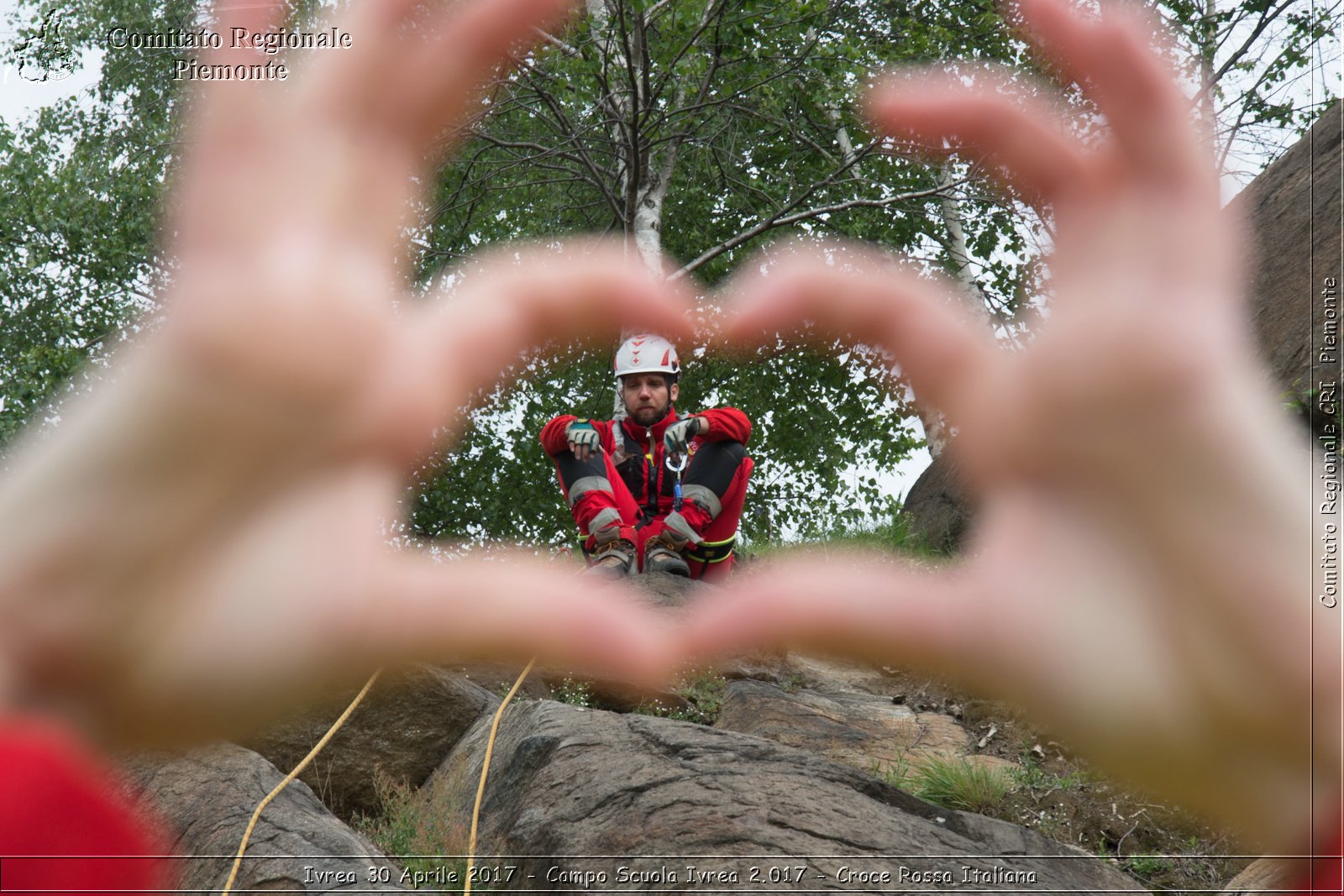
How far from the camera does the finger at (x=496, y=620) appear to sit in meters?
0.63

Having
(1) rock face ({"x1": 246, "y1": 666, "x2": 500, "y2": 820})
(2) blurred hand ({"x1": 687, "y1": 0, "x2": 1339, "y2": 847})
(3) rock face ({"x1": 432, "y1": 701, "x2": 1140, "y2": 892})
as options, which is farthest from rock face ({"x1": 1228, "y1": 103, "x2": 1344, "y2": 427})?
(2) blurred hand ({"x1": 687, "y1": 0, "x2": 1339, "y2": 847})

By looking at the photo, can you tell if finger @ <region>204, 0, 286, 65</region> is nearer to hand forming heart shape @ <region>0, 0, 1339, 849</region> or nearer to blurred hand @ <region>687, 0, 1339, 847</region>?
hand forming heart shape @ <region>0, 0, 1339, 849</region>

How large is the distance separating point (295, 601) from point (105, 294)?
9123 mm

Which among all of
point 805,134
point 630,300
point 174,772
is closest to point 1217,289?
point 630,300

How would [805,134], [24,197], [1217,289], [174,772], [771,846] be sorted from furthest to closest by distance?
1. [805,134]
2. [24,197]
3. [174,772]
4. [771,846]
5. [1217,289]

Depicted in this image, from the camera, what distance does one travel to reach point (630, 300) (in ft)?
2.26

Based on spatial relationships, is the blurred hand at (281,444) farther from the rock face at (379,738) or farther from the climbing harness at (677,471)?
the climbing harness at (677,471)

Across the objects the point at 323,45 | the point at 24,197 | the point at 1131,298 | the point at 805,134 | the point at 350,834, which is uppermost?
the point at 805,134

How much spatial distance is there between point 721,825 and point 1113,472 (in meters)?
1.43

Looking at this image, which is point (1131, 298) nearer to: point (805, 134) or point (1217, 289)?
point (1217, 289)

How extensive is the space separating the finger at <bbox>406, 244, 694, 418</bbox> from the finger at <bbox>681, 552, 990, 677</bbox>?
22 cm

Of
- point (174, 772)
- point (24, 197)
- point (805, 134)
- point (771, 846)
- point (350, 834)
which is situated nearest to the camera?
point (771, 846)

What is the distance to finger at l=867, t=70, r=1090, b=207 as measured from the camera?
1.90 feet

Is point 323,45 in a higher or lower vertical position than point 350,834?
higher
